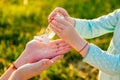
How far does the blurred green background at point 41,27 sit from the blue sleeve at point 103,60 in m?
1.02

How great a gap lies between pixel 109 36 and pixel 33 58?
5.29ft

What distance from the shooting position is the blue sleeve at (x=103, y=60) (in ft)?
7.01

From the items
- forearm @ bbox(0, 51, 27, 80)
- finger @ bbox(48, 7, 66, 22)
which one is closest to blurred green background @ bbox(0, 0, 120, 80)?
forearm @ bbox(0, 51, 27, 80)

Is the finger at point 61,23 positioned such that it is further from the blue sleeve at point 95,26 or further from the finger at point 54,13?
the blue sleeve at point 95,26

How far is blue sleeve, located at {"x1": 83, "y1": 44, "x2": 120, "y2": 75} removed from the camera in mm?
2137

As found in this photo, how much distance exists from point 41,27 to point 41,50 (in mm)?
1725

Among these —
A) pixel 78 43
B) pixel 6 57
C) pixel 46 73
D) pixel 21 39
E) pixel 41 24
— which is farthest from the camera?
pixel 41 24

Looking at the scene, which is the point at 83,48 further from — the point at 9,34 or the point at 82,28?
the point at 9,34

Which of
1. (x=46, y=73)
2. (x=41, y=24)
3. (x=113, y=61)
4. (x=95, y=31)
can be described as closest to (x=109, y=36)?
(x=41, y=24)

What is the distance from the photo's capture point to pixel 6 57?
3.41m

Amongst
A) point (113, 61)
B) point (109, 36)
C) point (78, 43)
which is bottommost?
point (109, 36)

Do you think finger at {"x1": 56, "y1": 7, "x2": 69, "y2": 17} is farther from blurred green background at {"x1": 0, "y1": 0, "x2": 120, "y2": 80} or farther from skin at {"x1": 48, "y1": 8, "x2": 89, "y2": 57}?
blurred green background at {"x1": 0, "y1": 0, "x2": 120, "y2": 80}

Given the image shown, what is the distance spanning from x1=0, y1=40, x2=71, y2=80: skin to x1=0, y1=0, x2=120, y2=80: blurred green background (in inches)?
23.3

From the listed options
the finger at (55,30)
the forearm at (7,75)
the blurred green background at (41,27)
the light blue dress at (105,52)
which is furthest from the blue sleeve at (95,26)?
the blurred green background at (41,27)
